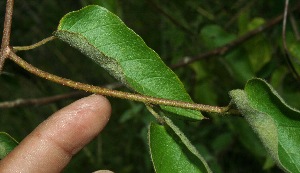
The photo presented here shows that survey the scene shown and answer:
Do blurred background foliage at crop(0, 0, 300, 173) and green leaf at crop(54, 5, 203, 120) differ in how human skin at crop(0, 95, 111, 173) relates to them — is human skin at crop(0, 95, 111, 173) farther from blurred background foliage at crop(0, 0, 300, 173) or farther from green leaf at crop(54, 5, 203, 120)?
blurred background foliage at crop(0, 0, 300, 173)

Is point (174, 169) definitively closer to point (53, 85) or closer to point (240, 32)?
point (240, 32)

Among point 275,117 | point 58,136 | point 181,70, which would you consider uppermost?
point 181,70

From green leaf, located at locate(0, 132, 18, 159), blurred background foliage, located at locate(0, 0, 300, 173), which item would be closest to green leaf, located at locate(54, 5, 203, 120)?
green leaf, located at locate(0, 132, 18, 159)

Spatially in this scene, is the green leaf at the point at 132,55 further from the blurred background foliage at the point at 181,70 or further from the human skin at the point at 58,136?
the blurred background foliage at the point at 181,70

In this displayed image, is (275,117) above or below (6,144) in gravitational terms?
below

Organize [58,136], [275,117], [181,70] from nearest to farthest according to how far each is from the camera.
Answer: [275,117] < [58,136] < [181,70]

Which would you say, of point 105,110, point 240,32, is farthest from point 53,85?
point 105,110

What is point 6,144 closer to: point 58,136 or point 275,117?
point 58,136

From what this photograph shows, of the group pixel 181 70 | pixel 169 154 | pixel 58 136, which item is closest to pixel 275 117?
pixel 169 154
